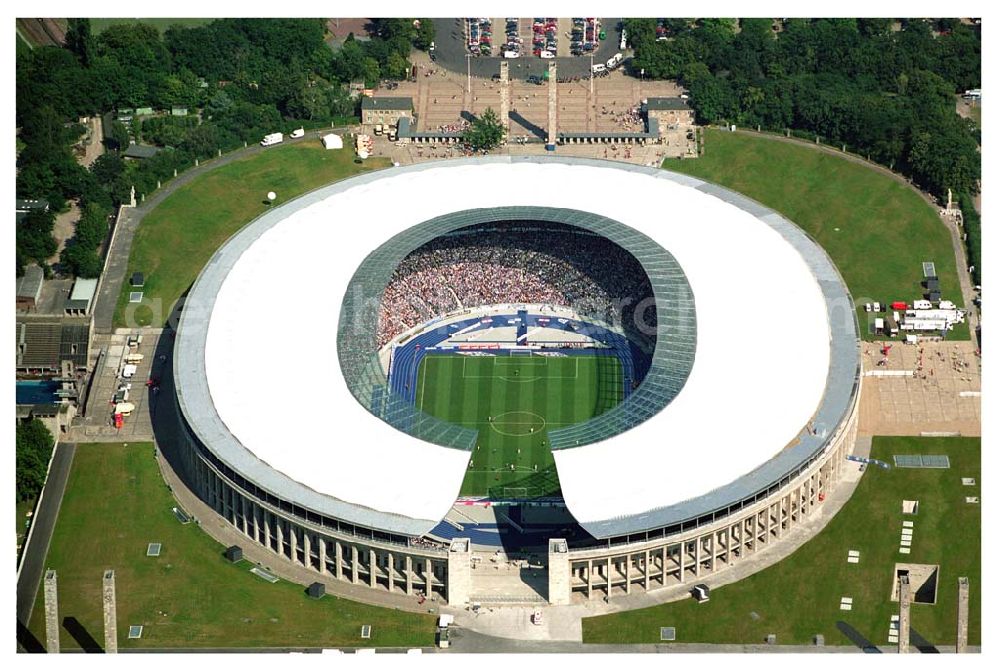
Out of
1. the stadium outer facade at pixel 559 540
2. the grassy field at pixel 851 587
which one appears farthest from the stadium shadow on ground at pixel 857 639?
the stadium outer facade at pixel 559 540

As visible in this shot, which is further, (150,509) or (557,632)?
(150,509)

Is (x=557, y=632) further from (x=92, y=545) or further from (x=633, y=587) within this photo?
(x=92, y=545)

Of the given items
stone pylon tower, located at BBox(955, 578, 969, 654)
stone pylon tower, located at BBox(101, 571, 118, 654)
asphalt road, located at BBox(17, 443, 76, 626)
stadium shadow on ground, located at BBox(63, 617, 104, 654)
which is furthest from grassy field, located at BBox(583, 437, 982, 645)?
asphalt road, located at BBox(17, 443, 76, 626)

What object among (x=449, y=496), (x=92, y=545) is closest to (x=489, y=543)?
(x=449, y=496)

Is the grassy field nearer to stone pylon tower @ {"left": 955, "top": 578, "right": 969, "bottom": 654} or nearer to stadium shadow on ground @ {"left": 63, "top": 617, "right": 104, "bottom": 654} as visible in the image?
stone pylon tower @ {"left": 955, "top": 578, "right": 969, "bottom": 654}

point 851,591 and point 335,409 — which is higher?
point 335,409

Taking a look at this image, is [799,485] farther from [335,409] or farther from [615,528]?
[335,409]
